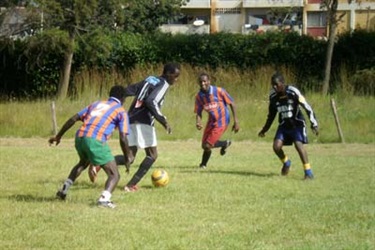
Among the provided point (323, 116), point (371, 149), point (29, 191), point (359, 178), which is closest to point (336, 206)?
point (359, 178)

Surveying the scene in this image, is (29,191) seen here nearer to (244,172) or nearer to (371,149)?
(244,172)

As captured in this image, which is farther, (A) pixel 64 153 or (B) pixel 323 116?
(B) pixel 323 116

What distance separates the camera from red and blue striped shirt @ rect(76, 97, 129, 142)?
920 centimetres

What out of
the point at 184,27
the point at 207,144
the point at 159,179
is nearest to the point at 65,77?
the point at 207,144

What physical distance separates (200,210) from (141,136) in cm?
214

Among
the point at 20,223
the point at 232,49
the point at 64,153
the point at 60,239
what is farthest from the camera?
the point at 232,49

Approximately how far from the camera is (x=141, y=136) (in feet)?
35.5

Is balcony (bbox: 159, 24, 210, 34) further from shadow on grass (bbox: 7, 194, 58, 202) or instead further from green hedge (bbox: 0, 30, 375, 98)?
shadow on grass (bbox: 7, 194, 58, 202)

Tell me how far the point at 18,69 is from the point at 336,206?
77.4 ft

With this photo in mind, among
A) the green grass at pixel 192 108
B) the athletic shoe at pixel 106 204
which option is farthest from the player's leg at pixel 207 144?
the green grass at pixel 192 108

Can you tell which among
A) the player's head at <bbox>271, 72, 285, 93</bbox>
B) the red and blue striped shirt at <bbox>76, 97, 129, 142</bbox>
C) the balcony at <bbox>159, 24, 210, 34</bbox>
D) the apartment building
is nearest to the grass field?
the red and blue striped shirt at <bbox>76, 97, 129, 142</bbox>

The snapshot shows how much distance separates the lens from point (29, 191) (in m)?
10.7

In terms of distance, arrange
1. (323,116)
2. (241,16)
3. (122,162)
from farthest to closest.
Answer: (241,16)
(323,116)
(122,162)

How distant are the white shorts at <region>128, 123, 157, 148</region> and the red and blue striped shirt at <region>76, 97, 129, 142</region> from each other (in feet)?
4.80
